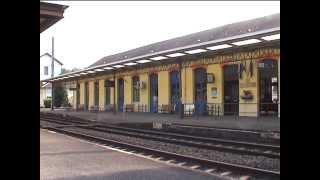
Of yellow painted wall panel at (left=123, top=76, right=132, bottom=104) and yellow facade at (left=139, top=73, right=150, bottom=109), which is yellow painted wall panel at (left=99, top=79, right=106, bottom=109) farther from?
yellow facade at (left=139, top=73, right=150, bottom=109)

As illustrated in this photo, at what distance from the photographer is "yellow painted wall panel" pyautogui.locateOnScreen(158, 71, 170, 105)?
92.6 feet

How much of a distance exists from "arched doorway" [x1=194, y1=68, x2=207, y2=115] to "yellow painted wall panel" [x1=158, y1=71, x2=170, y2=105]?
279 centimetres

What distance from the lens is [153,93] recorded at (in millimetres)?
30359

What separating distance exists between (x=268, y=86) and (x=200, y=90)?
5332mm

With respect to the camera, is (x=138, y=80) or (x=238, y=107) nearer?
(x=238, y=107)

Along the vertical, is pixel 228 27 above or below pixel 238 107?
above

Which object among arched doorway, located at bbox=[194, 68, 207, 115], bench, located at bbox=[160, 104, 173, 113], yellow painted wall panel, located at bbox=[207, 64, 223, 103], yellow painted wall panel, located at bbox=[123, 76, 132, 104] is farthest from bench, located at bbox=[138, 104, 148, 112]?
yellow painted wall panel, located at bbox=[207, 64, 223, 103]

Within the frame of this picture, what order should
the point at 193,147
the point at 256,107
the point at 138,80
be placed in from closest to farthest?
the point at 193,147, the point at 256,107, the point at 138,80

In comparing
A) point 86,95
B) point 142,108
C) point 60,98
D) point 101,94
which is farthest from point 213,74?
point 60,98

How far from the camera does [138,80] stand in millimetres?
31734
